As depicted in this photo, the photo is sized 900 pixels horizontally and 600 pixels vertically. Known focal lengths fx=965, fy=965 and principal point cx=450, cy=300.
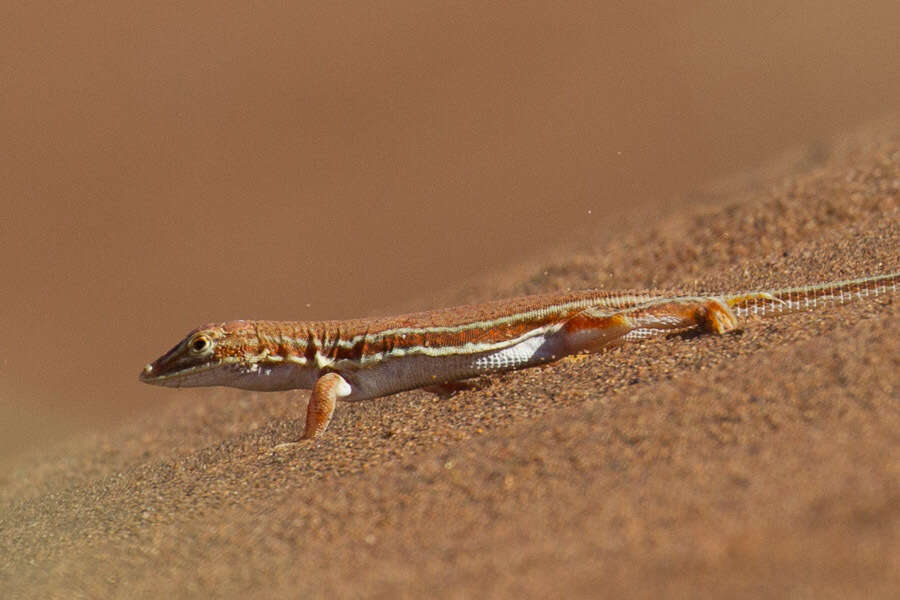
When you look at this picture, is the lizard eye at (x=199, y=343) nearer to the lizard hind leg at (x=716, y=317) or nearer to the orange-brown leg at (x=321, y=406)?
the orange-brown leg at (x=321, y=406)

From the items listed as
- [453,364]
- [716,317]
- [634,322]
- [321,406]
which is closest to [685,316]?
[716,317]

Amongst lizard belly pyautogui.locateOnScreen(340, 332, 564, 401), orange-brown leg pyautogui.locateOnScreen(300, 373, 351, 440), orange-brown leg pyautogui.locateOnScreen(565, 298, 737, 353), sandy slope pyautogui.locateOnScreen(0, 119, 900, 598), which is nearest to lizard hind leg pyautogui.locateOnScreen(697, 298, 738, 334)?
orange-brown leg pyautogui.locateOnScreen(565, 298, 737, 353)

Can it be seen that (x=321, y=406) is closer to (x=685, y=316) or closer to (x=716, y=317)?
(x=685, y=316)

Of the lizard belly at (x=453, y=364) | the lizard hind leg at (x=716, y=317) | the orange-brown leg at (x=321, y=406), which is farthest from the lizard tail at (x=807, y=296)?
the orange-brown leg at (x=321, y=406)

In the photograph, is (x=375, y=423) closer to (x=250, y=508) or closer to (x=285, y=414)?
(x=250, y=508)

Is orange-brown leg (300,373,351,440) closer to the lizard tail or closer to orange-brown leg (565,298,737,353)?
orange-brown leg (565,298,737,353)

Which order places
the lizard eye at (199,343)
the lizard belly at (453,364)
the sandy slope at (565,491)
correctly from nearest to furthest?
the sandy slope at (565,491) < the lizard belly at (453,364) < the lizard eye at (199,343)
